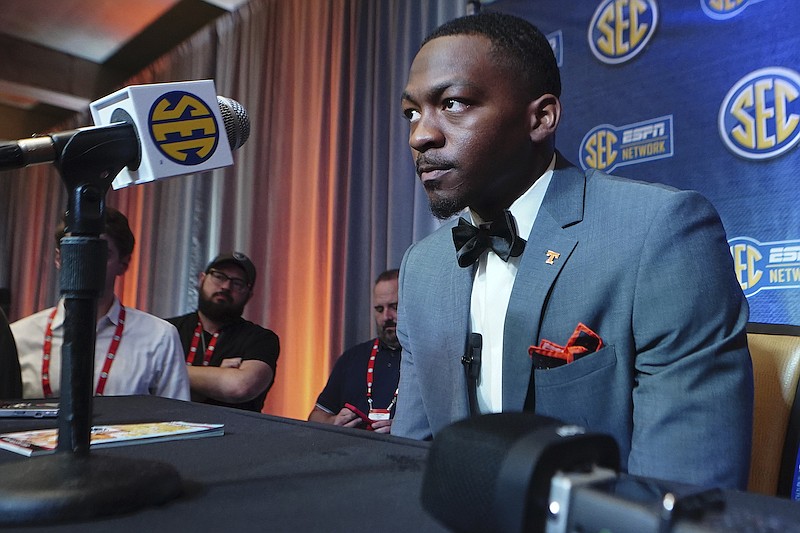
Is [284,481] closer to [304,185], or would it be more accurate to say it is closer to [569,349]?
[569,349]

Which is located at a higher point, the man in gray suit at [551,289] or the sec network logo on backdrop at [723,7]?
the sec network logo on backdrop at [723,7]

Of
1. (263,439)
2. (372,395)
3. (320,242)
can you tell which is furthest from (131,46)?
(263,439)

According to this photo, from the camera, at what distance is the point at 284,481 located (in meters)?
0.60

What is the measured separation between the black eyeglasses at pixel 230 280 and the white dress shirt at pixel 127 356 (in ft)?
3.74

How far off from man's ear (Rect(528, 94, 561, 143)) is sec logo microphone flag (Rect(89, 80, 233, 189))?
0.62m

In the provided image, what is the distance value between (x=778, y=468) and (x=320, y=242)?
2.65m

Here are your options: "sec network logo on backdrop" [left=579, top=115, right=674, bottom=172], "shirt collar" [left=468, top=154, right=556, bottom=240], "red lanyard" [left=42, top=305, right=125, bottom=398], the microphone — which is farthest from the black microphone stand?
"sec network logo on backdrop" [left=579, top=115, right=674, bottom=172]

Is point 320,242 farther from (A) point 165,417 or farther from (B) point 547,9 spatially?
(A) point 165,417

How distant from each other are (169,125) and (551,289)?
596mm

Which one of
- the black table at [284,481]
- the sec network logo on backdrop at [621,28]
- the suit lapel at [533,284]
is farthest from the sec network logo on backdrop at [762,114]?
the black table at [284,481]

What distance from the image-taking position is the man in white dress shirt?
6.20 feet

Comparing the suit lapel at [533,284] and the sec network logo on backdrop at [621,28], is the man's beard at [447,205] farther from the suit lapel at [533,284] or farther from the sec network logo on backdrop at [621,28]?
the sec network logo on backdrop at [621,28]

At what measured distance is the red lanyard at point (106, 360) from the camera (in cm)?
183

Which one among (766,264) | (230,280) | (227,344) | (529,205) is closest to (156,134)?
(529,205)
